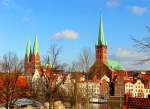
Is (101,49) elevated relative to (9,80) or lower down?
elevated

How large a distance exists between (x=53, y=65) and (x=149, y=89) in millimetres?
110875

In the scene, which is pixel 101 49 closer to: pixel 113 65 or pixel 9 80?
pixel 113 65

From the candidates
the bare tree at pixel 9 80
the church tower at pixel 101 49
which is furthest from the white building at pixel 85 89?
the church tower at pixel 101 49

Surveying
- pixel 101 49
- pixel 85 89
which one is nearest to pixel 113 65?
pixel 101 49

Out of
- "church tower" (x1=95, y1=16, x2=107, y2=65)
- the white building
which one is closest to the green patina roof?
"church tower" (x1=95, y1=16, x2=107, y2=65)

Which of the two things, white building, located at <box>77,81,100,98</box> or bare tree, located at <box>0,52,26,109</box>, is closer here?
bare tree, located at <box>0,52,26,109</box>

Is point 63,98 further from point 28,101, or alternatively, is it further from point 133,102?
point 133,102

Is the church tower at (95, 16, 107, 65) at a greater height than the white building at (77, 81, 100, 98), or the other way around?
the church tower at (95, 16, 107, 65)

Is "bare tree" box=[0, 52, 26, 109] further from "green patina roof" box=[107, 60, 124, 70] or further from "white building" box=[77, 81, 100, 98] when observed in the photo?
"green patina roof" box=[107, 60, 124, 70]

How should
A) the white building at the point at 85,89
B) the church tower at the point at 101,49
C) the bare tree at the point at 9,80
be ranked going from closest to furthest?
the bare tree at the point at 9,80 < the white building at the point at 85,89 < the church tower at the point at 101,49

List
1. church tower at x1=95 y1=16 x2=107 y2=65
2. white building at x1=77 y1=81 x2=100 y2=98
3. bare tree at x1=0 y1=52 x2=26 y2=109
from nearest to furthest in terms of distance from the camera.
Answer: bare tree at x1=0 y1=52 x2=26 y2=109
white building at x1=77 y1=81 x2=100 y2=98
church tower at x1=95 y1=16 x2=107 y2=65

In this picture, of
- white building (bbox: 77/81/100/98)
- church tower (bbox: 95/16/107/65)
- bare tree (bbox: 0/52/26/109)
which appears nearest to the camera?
bare tree (bbox: 0/52/26/109)

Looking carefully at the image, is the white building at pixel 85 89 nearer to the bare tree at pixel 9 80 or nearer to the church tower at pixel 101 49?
the bare tree at pixel 9 80

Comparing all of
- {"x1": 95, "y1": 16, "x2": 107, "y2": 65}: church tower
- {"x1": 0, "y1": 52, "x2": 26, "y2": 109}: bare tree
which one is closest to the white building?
{"x1": 0, "y1": 52, "x2": 26, "y2": 109}: bare tree
